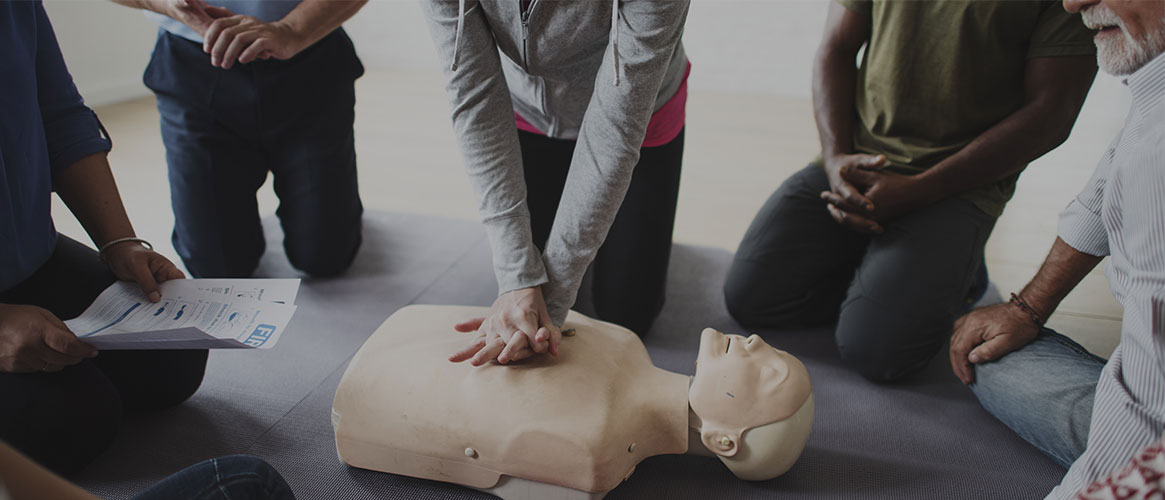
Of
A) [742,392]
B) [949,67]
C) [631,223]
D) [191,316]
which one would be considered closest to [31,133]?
[191,316]

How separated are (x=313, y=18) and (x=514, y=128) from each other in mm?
629

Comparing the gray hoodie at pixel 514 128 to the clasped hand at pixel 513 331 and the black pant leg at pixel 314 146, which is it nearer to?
the clasped hand at pixel 513 331

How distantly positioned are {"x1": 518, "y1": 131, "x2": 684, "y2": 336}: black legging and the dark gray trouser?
215 millimetres

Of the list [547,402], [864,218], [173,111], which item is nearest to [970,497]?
[864,218]

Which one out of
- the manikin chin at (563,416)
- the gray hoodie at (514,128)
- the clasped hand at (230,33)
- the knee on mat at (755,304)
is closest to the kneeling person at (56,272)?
the clasped hand at (230,33)

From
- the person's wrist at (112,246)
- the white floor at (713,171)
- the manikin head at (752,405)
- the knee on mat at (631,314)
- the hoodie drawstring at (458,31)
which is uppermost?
the hoodie drawstring at (458,31)

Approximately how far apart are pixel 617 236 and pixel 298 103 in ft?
2.76

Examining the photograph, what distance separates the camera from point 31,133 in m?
1.15

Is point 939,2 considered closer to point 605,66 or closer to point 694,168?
point 605,66

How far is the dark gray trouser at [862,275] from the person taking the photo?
1503 mm

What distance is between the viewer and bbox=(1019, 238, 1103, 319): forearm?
1305 millimetres

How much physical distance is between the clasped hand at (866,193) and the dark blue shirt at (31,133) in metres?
1.47

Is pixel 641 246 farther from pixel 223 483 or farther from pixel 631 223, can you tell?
pixel 223 483

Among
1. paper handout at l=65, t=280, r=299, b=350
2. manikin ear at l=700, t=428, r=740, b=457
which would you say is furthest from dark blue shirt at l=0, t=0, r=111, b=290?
manikin ear at l=700, t=428, r=740, b=457
